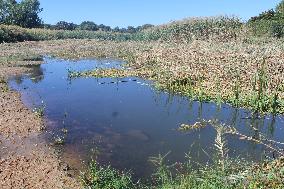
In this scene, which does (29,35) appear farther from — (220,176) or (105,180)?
(220,176)

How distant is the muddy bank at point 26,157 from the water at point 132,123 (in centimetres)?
55

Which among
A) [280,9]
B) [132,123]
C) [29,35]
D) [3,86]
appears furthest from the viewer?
[29,35]

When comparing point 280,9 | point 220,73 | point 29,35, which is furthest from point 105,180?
point 29,35

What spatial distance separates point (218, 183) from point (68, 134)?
24.4 ft

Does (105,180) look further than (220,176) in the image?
Yes

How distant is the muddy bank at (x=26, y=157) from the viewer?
9.43 meters

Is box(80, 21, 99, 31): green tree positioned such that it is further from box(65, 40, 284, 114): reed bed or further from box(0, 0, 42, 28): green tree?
box(65, 40, 284, 114): reed bed

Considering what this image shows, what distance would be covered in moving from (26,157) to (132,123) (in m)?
4.79

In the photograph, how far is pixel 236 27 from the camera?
102 ft

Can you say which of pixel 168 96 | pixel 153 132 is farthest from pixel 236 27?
pixel 153 132

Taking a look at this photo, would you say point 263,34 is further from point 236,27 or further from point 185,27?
point 236,27

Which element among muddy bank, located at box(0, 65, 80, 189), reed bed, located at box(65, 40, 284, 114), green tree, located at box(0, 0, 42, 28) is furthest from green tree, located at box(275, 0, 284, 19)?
green tree, located at box(0, 0, 42, 28)

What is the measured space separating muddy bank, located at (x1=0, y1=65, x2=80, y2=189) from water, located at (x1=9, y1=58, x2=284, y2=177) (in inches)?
21.7

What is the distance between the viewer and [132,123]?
14938mm
